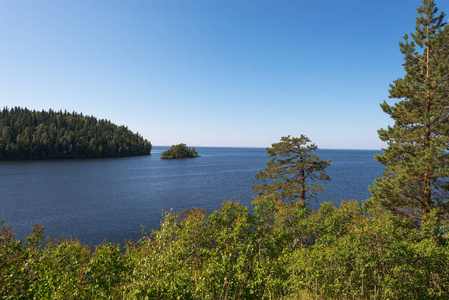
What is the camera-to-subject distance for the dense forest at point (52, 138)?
443 ft

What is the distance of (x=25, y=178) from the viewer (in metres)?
71.8

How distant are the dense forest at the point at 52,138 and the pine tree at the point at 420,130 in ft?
579

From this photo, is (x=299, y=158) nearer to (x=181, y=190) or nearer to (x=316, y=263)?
(x=316, y=263)

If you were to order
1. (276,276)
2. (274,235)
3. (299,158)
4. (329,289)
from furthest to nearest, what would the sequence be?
(299,158) < (274,235) < (276,276) < (329,289)

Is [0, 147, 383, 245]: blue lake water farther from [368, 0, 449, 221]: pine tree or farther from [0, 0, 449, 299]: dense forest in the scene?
[368, 0, 449, 221]: pine tree

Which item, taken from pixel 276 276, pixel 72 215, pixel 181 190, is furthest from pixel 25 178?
pixel 276 276

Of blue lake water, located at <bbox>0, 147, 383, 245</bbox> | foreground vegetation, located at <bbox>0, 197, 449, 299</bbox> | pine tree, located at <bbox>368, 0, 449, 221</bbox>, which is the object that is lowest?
blue lake water, located at <bbox>0, 147, 383, 245</bbox>

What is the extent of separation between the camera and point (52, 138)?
14775 centimetres

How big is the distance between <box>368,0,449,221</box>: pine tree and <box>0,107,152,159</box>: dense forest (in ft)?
579

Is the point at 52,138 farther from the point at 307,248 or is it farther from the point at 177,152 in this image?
the point at 307,248

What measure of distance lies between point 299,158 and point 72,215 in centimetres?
3997

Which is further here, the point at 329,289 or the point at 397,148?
the point at 397,148

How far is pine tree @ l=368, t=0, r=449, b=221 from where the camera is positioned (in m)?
15.9

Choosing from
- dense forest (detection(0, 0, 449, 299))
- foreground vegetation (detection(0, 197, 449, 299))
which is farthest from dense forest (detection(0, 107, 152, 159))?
foreground vegetation (detection(0, 197, 449, 299))
